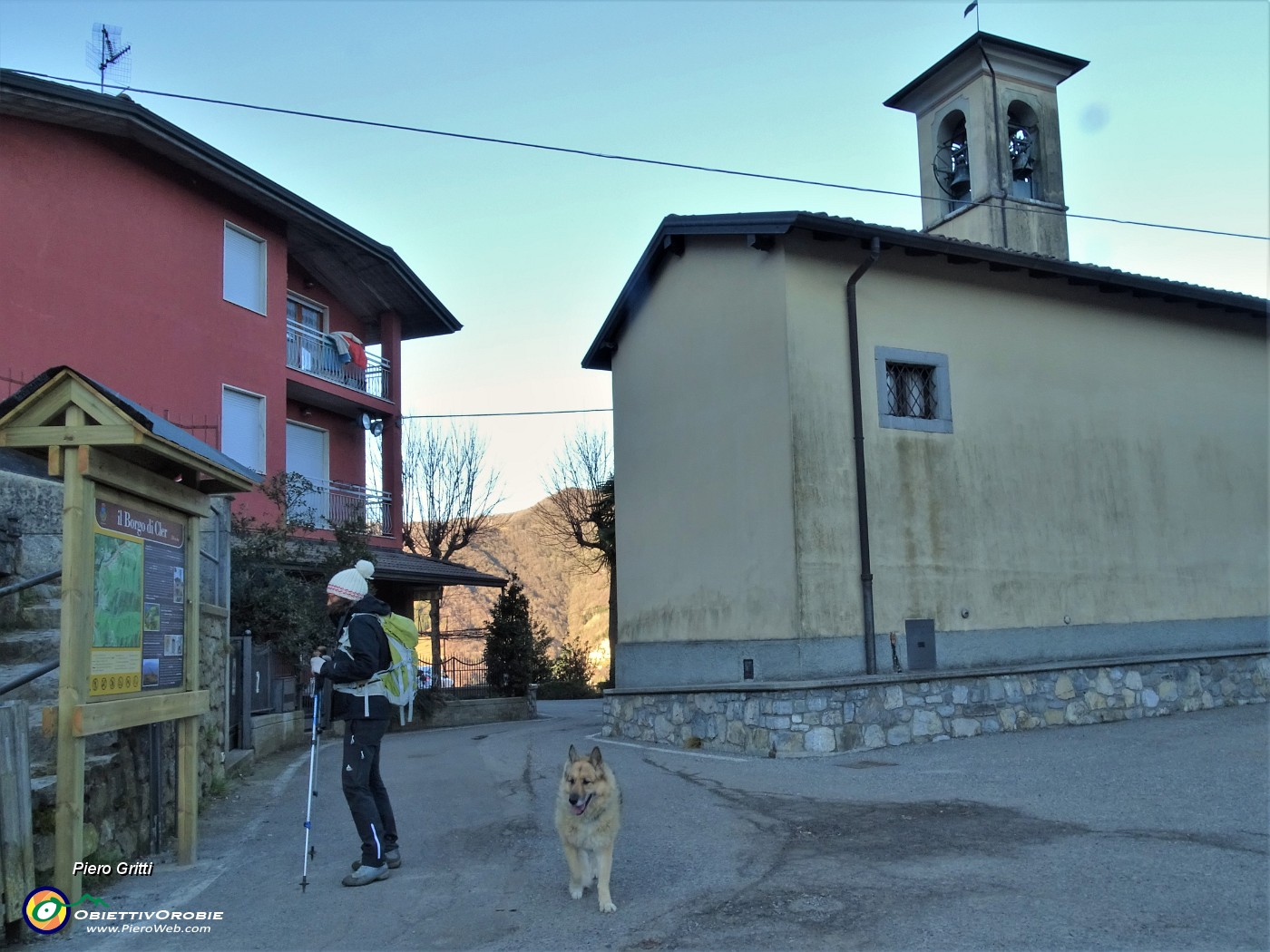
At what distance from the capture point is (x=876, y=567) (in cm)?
1320

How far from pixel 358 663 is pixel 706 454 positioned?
28.0 feet

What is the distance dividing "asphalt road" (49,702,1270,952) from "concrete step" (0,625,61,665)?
6.15 ft

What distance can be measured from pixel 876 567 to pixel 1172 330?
7.01 m

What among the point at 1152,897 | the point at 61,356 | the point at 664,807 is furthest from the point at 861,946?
the point at 61,356

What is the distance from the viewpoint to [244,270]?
2234cm

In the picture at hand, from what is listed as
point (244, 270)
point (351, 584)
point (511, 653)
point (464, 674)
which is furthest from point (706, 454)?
point (464, 674)

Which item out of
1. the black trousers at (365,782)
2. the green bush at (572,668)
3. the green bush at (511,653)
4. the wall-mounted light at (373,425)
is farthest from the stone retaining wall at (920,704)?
the green bush at (572,668)

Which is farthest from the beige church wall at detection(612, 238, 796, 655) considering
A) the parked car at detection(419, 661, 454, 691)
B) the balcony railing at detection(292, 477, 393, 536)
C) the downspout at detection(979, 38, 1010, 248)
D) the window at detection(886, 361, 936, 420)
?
the balcony railing at detection(292, 477, 393, 536)

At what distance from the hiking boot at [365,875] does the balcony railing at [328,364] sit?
1842 cm

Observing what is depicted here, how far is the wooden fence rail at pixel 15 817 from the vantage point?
5.39 m

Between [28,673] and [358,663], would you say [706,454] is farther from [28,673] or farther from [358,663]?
[28,673]

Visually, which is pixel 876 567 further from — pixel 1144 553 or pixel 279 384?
pixel 279 384

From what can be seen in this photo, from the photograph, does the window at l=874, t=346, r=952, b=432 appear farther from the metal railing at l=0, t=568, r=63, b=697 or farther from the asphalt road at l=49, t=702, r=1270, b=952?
the metal railing at l=0, t=568, r=63, b=697

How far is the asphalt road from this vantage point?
17.5 ft
